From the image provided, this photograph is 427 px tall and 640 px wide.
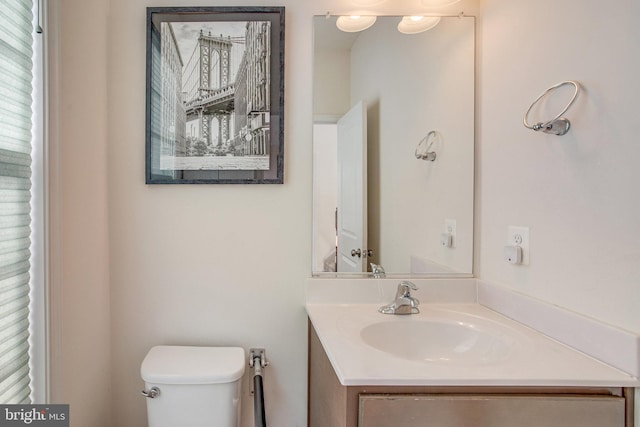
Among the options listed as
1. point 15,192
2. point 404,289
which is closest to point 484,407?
point 404,289

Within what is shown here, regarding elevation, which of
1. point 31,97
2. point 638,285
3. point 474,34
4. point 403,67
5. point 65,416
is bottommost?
point 65,416

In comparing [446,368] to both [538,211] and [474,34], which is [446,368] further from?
[474,34]

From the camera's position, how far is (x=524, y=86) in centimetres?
116

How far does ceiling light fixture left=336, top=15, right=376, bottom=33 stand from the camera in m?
1.41

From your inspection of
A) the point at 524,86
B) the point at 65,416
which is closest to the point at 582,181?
the point at 524,86

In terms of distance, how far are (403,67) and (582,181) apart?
32.0 inches

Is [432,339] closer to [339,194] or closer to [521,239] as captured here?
[521,239]

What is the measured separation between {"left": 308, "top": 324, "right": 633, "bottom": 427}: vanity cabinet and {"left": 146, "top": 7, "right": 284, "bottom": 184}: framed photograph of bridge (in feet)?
2.94

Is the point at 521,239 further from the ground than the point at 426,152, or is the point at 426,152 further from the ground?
the point at 426,152

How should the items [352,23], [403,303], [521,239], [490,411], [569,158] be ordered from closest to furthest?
[490,411]
[569,158]
[521,239]
[403,303]
[352,23]

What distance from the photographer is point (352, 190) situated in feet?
4.69

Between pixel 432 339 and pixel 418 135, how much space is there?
2.58 feet

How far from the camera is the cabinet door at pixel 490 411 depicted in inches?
31.1

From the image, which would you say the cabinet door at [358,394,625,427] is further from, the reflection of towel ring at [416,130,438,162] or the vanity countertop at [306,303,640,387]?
the reflection of towel ring at [416,130,438,162]
